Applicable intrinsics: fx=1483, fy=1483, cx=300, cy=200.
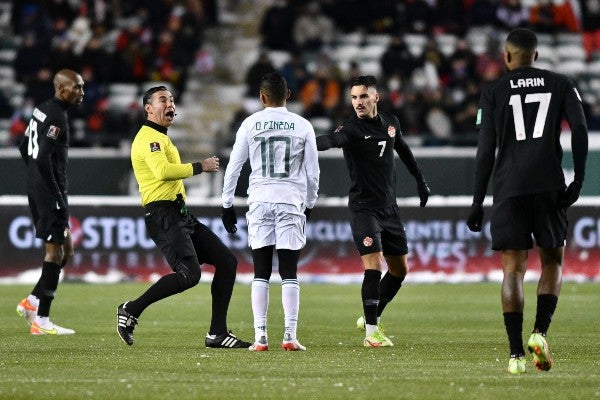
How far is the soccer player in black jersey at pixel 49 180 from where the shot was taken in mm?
12992

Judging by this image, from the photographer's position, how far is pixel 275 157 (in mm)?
11320

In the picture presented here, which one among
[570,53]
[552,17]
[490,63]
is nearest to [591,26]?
[552,17]

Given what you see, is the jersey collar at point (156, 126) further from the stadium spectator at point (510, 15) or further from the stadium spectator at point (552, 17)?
the stadium spectator at point (552, 17)

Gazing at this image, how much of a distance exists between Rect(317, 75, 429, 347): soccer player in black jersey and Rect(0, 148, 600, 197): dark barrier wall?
864cm

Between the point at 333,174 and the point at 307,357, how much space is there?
35.8ft

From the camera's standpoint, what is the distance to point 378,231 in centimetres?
1248

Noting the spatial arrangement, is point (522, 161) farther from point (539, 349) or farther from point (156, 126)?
point (156, 126)

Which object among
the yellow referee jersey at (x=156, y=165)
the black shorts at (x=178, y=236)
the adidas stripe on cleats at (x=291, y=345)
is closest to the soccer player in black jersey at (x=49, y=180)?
the yellow referee jersey at (x=156, y=165)

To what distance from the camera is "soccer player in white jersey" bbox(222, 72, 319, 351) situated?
1130cm

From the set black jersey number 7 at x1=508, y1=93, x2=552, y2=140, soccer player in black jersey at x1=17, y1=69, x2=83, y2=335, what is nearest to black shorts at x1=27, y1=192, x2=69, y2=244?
soccer player in black jersey at x1=17, y1=69, x2=83, y2=335

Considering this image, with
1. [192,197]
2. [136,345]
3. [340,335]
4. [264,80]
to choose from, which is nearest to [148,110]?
[264,80]

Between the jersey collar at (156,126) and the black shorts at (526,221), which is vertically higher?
the jersey collar at (156,126)

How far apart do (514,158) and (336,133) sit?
2941mm

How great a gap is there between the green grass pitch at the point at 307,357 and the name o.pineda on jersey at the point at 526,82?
1.85m
